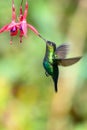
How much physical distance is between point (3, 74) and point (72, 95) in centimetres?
89

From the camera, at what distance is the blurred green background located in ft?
19.1

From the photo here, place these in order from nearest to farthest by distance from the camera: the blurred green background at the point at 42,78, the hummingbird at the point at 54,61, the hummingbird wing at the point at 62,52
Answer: the hummingbird at the point at 54,61, the hummingbird wing at the point at 62,52, the blurred green background at the point at 42,78

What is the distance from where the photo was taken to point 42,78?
614 cm

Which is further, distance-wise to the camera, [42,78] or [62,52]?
[42,78]

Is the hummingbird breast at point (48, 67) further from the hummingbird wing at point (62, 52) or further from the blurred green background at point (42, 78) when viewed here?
the blurred green background at point (42, 78)

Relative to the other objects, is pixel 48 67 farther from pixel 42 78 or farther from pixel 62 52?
pixel 42 78

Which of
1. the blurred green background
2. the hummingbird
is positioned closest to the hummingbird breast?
the hummingbird

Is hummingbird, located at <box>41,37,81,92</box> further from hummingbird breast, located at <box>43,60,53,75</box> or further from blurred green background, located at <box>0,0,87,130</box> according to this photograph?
blurred green background, located at <box>0,0,87,130</box>

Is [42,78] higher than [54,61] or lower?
lower

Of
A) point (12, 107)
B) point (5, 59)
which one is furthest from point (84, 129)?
point (5, 59)

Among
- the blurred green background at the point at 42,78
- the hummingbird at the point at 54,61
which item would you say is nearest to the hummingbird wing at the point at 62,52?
the hummingbird at the point at 54,61

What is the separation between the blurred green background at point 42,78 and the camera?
5.82 meters

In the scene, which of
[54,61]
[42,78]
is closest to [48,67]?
[54,61]

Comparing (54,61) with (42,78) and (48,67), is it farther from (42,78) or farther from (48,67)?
(42,78)
